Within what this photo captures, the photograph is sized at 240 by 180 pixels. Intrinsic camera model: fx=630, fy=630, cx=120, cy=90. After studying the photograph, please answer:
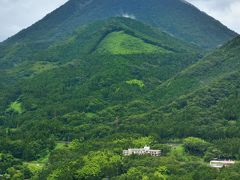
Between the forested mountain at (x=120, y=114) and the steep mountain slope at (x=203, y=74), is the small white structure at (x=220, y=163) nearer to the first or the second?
the forested mountain at (x=120, y=114)

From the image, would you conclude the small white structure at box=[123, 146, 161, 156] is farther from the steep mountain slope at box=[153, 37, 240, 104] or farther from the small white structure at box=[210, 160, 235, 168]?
the steep mountain slope at box=[153, 37, 240, 104]

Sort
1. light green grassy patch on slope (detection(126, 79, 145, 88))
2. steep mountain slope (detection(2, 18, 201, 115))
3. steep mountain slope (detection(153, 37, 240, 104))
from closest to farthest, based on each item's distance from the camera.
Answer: steep mountain slope (detection(153, 37, 240, 104)), steep mountain slope (detection(2, 18, 201, 115)), light green grassy patch on slope (detection(126, 79, 145, 88))

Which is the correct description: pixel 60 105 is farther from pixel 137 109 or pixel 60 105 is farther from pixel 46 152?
pixel 46 152

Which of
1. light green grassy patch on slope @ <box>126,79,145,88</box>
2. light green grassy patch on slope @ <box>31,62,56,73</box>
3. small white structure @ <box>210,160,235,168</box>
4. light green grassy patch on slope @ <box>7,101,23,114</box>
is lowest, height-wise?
small white structure @ <box>210,160,235,168</box>

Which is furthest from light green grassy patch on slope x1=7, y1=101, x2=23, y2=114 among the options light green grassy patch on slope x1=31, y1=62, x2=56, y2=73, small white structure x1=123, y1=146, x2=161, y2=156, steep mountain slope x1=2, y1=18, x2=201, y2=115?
small white structure x1=123, y1=146, x2=161, y2=156

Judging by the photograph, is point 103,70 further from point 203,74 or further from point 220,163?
point 220,163

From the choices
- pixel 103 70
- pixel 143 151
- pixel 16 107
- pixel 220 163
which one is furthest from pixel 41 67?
pixel 220 163

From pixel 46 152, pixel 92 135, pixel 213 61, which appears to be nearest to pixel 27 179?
pixel 46 152
